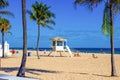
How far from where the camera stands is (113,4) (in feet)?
59.4

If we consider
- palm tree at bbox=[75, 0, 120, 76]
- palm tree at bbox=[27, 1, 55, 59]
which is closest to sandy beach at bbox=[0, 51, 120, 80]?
palm tree at bbox=[75, 0, 120, 76]

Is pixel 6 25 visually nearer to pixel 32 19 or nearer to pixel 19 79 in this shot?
pixel 32 19

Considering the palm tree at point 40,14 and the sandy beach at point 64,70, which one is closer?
the sandy beach at point 64,70

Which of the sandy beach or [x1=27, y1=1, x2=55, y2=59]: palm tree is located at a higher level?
[x1=27, y1=1, x2=55, y2=59]: palm tree

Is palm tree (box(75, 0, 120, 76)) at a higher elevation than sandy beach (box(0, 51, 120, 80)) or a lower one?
higher

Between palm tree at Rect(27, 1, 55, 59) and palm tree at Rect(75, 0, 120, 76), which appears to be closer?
palm tree at Rect(75, 0, 120, 76)

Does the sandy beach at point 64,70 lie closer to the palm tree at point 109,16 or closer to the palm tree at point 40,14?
the palm tree at point 109,16

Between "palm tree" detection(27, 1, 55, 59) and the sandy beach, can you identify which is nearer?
the sandy beach

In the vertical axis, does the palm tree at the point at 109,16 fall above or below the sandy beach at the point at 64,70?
above

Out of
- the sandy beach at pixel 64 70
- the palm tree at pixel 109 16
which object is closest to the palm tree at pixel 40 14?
the sandy beach at pixel 64 70

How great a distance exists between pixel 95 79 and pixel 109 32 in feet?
10.6

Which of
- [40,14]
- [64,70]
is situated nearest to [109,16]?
[64,70]

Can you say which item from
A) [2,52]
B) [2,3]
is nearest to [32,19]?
[2,52]

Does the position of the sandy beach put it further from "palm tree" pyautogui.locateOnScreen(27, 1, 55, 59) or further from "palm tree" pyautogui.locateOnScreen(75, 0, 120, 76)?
"palm tree" pyautogui.locateOnScreen(27, 1, 55, 59)
